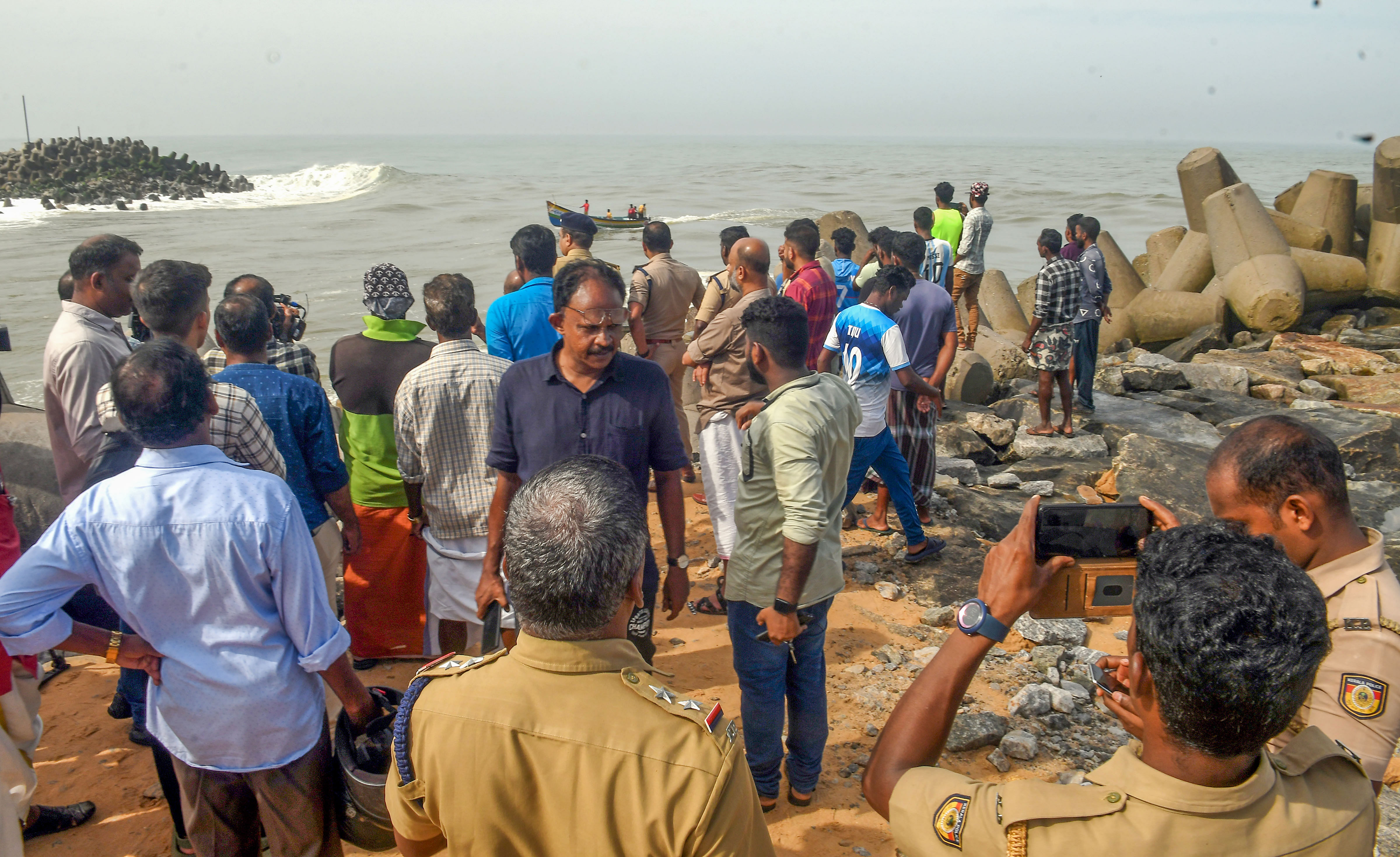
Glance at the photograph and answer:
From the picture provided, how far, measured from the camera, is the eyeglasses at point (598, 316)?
297cm

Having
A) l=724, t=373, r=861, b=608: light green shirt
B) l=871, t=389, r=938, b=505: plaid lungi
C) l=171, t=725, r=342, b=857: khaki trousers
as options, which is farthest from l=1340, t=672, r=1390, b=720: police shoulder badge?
l=871, t=389, r=938, b=505: plaid lungi

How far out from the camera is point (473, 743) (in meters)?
1.41

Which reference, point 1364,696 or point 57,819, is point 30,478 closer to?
point 57,819

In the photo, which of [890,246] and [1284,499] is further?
[890,246]

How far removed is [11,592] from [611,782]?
1632 mm

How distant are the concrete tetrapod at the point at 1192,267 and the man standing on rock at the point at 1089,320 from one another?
5499mm

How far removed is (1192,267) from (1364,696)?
13.3 meters

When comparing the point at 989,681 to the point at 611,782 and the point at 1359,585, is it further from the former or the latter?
the point at 611,782

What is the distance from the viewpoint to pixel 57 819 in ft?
10.2

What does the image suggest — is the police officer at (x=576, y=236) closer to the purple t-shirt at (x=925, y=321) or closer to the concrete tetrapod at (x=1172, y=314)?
the purple t-shirt at (x=925, y=321)

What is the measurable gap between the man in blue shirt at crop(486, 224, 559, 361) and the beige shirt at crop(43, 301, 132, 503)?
5.39ft

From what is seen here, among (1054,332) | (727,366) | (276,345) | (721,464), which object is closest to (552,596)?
(721,464)

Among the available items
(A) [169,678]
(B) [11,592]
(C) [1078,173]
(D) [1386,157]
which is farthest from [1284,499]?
(C) [1078,173]

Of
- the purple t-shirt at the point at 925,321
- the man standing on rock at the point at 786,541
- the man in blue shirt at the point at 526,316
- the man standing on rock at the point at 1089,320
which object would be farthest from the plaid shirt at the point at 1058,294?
the man standing on rock at the point at 786,541
